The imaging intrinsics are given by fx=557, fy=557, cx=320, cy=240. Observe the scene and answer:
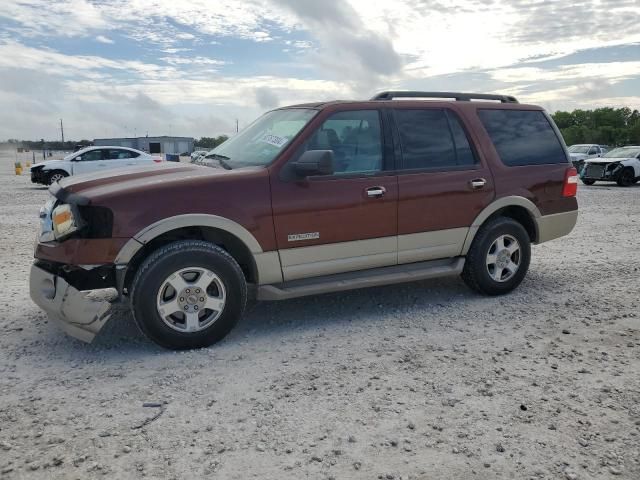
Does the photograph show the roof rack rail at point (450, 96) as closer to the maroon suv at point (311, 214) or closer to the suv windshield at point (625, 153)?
the maroon suv at point (311, 214)

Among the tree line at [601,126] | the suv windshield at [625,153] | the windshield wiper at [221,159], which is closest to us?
the windshield wiper at [221,159]

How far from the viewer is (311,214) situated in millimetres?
4457

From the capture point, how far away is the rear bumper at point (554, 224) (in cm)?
574

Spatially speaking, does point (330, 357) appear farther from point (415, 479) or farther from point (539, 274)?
point (539, 274)

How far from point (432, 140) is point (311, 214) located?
149cm

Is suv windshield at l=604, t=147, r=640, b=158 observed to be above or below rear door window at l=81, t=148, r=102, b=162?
below

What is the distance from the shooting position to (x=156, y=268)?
3.95 m

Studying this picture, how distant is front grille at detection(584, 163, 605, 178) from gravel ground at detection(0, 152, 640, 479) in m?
16.7

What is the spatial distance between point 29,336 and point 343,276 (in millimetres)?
2577

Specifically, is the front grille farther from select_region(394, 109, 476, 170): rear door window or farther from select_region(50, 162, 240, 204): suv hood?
select_region(50, 162, 240, 204): suv hood

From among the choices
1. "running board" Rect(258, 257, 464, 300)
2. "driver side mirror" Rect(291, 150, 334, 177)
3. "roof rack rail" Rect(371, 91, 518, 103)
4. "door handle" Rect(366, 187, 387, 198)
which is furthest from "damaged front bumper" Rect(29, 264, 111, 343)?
"roof rack rail" Rect(371, 91, 518, 103)

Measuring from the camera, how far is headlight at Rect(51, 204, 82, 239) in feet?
13.0

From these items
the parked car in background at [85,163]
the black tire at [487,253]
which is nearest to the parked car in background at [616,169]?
the parked car in background at [85,163]

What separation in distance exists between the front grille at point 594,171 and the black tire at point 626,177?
0.62m
